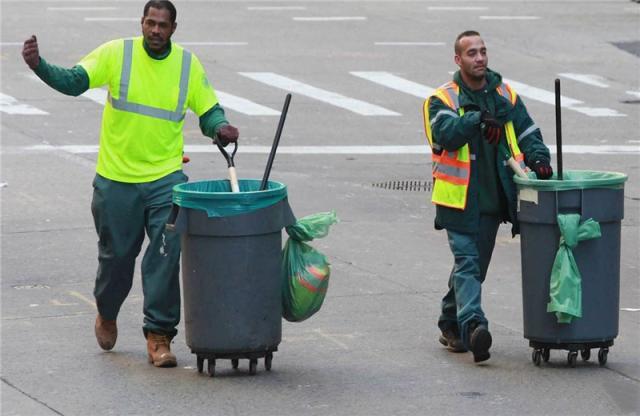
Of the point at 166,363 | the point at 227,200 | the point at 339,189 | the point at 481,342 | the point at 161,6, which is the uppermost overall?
the point at 161,6

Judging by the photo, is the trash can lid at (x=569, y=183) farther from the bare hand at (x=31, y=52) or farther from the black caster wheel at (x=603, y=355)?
the bare hand at (x=31, y=52)

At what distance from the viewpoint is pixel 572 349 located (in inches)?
315

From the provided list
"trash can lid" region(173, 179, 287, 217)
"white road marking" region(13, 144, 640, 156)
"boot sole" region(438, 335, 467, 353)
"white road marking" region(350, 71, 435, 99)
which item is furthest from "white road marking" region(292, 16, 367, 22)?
"trash can lid" region(173, 179, 287, 217)

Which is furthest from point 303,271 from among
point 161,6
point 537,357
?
point 161,6

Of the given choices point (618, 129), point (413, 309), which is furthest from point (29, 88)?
point (413, 309)

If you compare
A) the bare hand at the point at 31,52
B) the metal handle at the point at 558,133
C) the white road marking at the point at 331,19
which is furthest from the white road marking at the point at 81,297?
the white road marking at the point at 331,19

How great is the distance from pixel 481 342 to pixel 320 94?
39.1 feet

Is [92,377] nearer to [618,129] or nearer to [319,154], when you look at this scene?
[319,154]

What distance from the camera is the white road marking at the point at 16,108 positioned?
17703 mm

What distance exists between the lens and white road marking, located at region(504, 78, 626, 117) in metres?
19.1

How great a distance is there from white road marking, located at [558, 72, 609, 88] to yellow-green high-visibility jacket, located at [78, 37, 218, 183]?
13948 mm

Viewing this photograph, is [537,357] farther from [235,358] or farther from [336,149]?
[336,149]

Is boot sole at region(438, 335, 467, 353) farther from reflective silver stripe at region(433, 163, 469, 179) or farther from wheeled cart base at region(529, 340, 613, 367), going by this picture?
reflective silver stripe at region(433, 163, 469, 179)

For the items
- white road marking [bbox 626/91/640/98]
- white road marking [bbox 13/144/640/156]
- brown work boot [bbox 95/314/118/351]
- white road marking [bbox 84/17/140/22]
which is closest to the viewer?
brown work boot [bbox 95/314/118/351]
